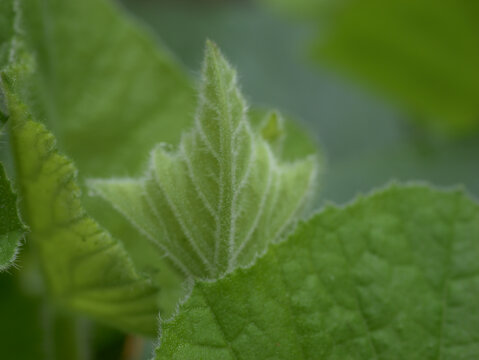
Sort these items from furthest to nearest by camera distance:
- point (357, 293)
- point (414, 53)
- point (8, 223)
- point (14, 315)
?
point (414, 53) < point (14, 315) < point (357, 293) < point (8, 223)

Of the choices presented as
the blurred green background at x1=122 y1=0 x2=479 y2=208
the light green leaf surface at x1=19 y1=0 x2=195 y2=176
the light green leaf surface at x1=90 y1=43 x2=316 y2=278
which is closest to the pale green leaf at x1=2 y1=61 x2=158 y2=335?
the light green leaf surface at x1=90 y1=43 x2=316 y2=278

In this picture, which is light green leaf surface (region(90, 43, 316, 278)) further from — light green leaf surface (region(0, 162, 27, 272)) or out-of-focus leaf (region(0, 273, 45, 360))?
out-of-focus leaf (region(0, 273, 45, 360))

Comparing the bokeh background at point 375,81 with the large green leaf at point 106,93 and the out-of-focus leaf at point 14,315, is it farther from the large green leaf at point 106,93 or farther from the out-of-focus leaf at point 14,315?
the large green leaf at point 106,93

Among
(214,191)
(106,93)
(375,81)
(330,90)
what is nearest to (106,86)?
(106,93)

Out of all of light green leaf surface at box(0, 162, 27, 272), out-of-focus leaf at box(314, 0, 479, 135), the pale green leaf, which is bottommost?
light green leaf surface at box(0, 162, 27, 272)

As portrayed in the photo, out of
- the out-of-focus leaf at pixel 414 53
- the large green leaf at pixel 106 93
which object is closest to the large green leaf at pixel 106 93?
the large green leaf at pixel 106 93

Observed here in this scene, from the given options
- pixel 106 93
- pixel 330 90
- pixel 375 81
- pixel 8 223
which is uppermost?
pixel 330 90

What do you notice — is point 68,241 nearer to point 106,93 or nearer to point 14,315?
point 106,93

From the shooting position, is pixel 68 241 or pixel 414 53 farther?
pixel 414 53
